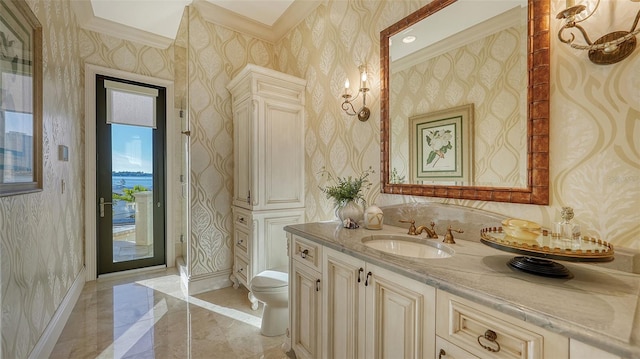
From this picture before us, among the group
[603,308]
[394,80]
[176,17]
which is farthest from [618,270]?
[176,17]

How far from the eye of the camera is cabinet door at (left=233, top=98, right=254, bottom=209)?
8.16 feet

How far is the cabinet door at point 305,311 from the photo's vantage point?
1.47m

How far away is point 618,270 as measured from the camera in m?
0.95

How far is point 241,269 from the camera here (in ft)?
8.84

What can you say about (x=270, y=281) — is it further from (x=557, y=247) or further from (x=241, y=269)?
(x=557, y=247)

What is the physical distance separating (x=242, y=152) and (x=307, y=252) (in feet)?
4.81

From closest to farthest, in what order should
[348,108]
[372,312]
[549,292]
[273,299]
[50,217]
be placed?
[549,292], [372,312], [50,217], [273,299], [348,108]

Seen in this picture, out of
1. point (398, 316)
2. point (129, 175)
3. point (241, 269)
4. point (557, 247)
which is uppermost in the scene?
point (129, 175)

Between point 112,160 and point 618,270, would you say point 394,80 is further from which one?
point 112,160

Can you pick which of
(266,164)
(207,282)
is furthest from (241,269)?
(266,164)

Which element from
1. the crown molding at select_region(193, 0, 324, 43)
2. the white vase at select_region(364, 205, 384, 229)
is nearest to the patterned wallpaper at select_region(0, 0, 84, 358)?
the crown molding at select_region(193, 0, 324, 43)

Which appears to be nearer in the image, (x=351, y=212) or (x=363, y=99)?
(x=351, y=212)

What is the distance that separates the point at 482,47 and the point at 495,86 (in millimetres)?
225

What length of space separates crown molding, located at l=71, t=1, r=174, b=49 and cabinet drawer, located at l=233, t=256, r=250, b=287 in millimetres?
2808
